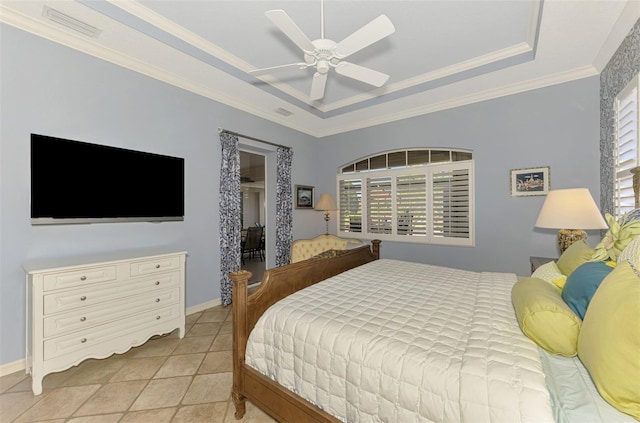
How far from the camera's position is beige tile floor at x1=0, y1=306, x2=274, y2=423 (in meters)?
1.72

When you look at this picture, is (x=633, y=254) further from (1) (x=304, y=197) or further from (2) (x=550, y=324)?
(1) (x=304, y=197)

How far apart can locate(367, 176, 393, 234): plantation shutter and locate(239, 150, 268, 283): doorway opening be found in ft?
7.25

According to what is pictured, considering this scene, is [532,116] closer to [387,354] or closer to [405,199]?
Answer: [405,199]

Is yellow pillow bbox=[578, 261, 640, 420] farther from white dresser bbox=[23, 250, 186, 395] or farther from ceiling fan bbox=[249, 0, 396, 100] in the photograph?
white dresser bbox=[23, 250, 186, 395]

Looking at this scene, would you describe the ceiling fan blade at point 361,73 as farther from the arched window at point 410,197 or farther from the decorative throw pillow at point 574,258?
the arched window at point 410,197

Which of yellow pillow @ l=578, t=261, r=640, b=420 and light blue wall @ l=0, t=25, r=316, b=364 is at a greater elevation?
light blue wall @ l=0, t=25, r=316, b=364

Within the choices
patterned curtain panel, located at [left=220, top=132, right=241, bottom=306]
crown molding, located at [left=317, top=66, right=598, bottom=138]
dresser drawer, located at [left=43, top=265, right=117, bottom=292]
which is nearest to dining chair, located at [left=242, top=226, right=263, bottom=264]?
patterned curtain panel, located at [left=220, top=132, right=241, bottom=306]

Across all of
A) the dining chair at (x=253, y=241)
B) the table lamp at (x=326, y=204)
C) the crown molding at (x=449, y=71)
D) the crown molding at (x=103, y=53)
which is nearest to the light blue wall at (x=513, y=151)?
the crown molding at (x=449, y=71)

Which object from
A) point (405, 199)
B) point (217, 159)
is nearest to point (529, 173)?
point (405, 199)

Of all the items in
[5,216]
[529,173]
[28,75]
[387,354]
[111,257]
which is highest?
[28,75]

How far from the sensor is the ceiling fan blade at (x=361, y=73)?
7.01 ft

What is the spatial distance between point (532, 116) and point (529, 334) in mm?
3175

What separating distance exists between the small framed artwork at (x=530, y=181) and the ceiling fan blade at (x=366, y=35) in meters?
2.69

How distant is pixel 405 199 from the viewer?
4258 mm
